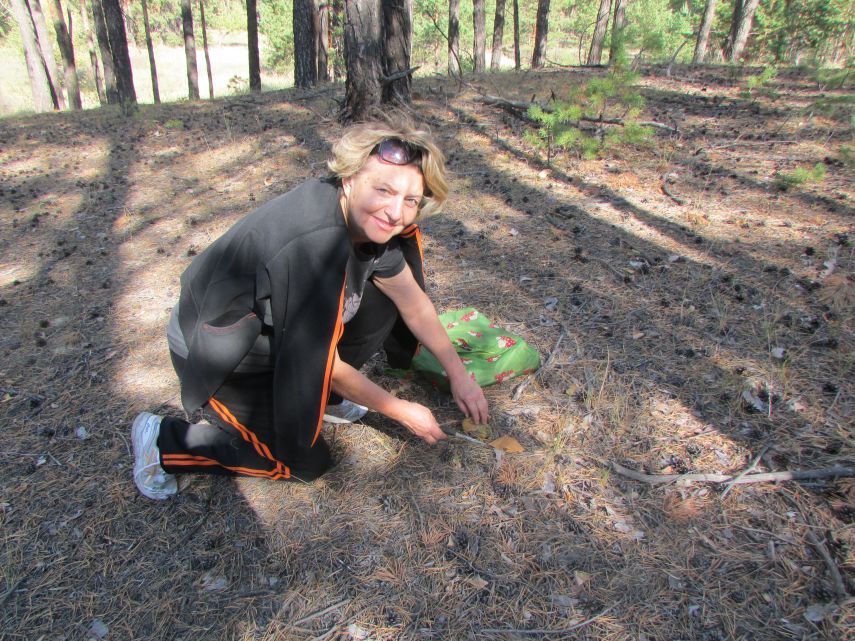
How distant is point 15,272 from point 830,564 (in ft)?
18.1

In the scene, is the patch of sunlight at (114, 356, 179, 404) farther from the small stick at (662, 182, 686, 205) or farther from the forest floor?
the small stick at (662, 182, 686, 205)

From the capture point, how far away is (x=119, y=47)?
10688 millimetres

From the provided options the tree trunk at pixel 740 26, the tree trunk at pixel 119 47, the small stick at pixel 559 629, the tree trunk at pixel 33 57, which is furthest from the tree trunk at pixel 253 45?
the small stick at pixel 559 629

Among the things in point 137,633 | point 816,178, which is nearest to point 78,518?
point 137,633

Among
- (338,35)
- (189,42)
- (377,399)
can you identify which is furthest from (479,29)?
(377,399)

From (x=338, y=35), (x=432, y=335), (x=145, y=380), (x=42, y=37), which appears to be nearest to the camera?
(x=432, y=335)

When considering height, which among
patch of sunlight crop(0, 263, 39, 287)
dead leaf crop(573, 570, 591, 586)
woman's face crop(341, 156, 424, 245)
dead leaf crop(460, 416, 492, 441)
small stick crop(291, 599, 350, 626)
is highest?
woman's face crop(341, 156, 424, 245)

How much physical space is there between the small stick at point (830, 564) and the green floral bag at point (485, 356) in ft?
4.24

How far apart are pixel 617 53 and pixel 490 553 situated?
5089mm

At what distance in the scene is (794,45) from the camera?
17141 mm

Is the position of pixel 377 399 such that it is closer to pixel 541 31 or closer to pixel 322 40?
pixel 322 40

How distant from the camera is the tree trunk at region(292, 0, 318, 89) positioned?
947 centimetres

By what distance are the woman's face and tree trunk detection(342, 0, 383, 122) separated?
4010mm

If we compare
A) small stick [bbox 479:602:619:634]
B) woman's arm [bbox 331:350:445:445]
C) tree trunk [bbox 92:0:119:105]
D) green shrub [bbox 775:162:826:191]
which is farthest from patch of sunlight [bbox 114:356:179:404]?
tree trunk [bbox 92:0:119:105]
